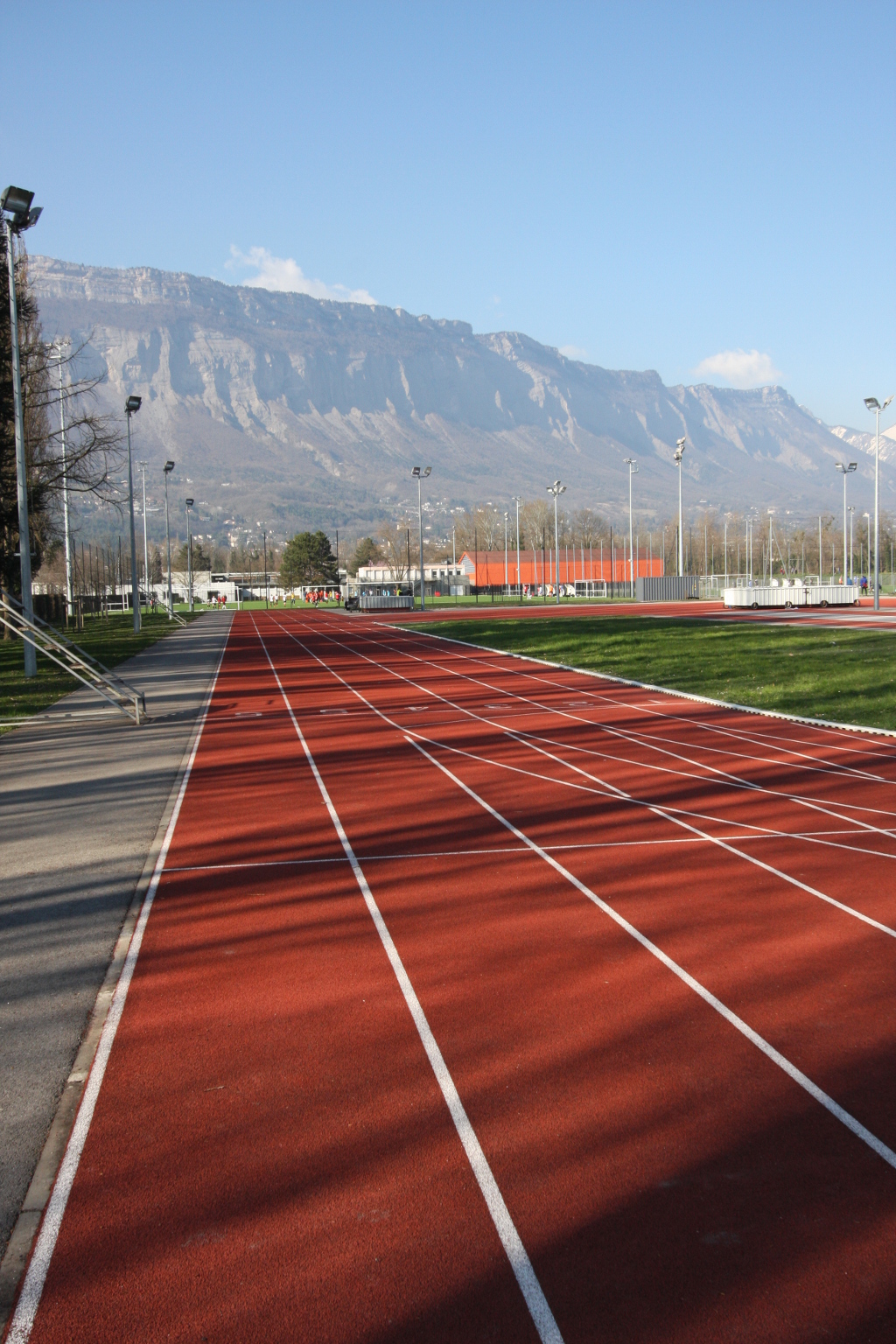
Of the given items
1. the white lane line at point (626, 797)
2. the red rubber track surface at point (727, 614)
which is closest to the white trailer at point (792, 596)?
the red rubber track surface at point (727, 614)

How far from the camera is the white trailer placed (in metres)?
54.1

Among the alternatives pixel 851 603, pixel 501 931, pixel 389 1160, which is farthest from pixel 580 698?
pixel 851 603

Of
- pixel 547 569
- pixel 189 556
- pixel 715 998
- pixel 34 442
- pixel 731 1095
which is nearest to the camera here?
pixel 731 1095

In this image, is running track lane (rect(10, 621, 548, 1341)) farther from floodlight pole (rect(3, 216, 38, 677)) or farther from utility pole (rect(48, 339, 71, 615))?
utility pole (rect(48, 339, 71, 615))

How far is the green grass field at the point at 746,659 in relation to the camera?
18.5m

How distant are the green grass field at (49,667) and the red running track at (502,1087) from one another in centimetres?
1197

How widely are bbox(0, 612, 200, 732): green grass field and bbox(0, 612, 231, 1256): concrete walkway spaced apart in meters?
1.79

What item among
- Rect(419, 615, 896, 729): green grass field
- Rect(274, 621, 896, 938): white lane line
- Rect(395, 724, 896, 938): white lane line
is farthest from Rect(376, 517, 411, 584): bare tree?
Rect(395, 724, 896, 938): white lane line

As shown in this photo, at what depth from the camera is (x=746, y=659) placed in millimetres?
25516

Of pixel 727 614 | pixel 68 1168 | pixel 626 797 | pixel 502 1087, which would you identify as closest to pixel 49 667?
pixel 626 797

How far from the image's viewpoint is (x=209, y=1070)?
5098 mm

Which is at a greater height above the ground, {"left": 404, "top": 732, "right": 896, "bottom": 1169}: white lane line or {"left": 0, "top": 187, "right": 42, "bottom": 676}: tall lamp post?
{"left": 0, "top": 187, "right": 42, "bottom": 676}: tall lamp post

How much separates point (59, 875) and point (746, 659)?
2003cm

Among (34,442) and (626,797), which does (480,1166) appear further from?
(34,442)
